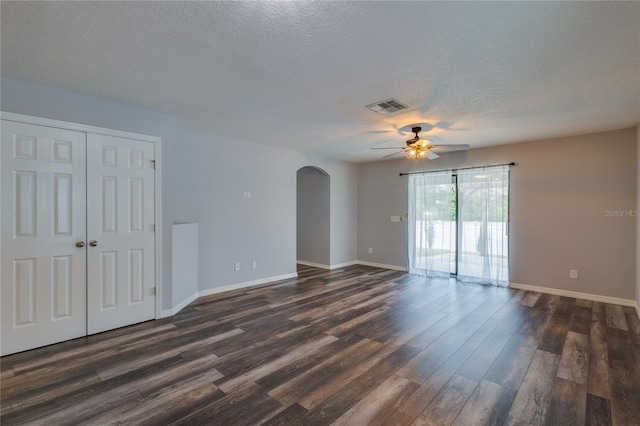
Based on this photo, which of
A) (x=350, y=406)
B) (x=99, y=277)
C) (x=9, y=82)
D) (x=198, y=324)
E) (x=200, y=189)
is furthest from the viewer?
(x=200, y=189)

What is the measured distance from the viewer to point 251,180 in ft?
17.3

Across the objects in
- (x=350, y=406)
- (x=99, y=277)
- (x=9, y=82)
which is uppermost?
(x=9, y=82)

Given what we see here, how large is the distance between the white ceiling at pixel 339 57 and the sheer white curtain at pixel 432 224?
2265 millimetres

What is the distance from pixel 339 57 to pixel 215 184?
125 inches

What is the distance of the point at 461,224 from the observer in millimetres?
5680

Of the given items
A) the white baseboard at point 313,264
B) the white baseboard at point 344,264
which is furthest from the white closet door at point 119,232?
the white baseboard at point 344,264

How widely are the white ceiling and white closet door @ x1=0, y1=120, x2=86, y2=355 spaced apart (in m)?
0.66

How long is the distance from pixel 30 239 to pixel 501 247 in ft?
21.6

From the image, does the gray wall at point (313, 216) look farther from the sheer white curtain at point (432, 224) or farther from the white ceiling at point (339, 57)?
the white ceiling at point (339, 57)

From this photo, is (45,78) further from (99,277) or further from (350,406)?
(350,406)

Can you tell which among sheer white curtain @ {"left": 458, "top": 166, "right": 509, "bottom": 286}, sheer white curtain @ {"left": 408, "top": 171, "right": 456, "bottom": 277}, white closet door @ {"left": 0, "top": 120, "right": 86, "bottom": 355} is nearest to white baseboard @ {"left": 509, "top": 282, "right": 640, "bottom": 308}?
sheer white curtain @ {"left": 458, "top": 166, "right": 509, "bottom": 286}

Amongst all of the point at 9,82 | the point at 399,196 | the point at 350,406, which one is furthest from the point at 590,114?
the point at 9,82

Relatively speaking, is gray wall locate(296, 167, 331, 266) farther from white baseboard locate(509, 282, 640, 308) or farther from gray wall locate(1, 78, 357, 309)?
white baseboard locate(509, 282, 640, 308)

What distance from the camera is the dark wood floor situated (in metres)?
1.95
